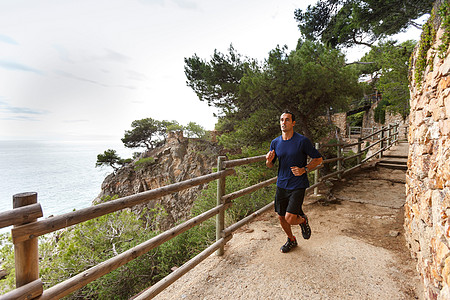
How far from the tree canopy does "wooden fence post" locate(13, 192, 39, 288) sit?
8.73 metres

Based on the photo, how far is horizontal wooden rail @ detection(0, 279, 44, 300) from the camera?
1.10 meters

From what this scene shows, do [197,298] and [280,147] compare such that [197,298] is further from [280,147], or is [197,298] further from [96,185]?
[96,185]

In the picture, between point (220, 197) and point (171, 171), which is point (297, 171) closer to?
point (220, 197)

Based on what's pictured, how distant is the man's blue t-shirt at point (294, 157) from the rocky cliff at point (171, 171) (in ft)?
47.0

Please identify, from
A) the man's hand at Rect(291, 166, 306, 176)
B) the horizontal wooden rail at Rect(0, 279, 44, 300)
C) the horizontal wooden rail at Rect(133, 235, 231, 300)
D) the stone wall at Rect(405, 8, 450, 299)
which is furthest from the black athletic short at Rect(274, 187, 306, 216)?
the horizontal wooden rail at Rect(0, 279, 44, 300)

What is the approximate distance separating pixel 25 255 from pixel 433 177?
2937 mm

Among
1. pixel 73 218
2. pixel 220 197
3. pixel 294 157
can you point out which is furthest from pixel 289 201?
pixel 73 218

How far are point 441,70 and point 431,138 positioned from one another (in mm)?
576

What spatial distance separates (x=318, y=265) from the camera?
248 cm

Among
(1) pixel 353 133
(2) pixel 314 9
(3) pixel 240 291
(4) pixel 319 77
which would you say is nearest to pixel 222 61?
(2) pixel 314 9

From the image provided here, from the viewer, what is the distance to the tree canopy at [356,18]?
6.45m

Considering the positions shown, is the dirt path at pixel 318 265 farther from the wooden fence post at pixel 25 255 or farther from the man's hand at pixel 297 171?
the wooden fence post at pixel 25 255

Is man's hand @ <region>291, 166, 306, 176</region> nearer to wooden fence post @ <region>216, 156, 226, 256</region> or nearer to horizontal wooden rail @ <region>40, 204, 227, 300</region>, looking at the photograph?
wooden fence post @ <region>216, 156, 226, 256</region>

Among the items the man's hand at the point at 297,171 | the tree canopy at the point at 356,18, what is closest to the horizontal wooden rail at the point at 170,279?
the man's hand at the point at 297,171
